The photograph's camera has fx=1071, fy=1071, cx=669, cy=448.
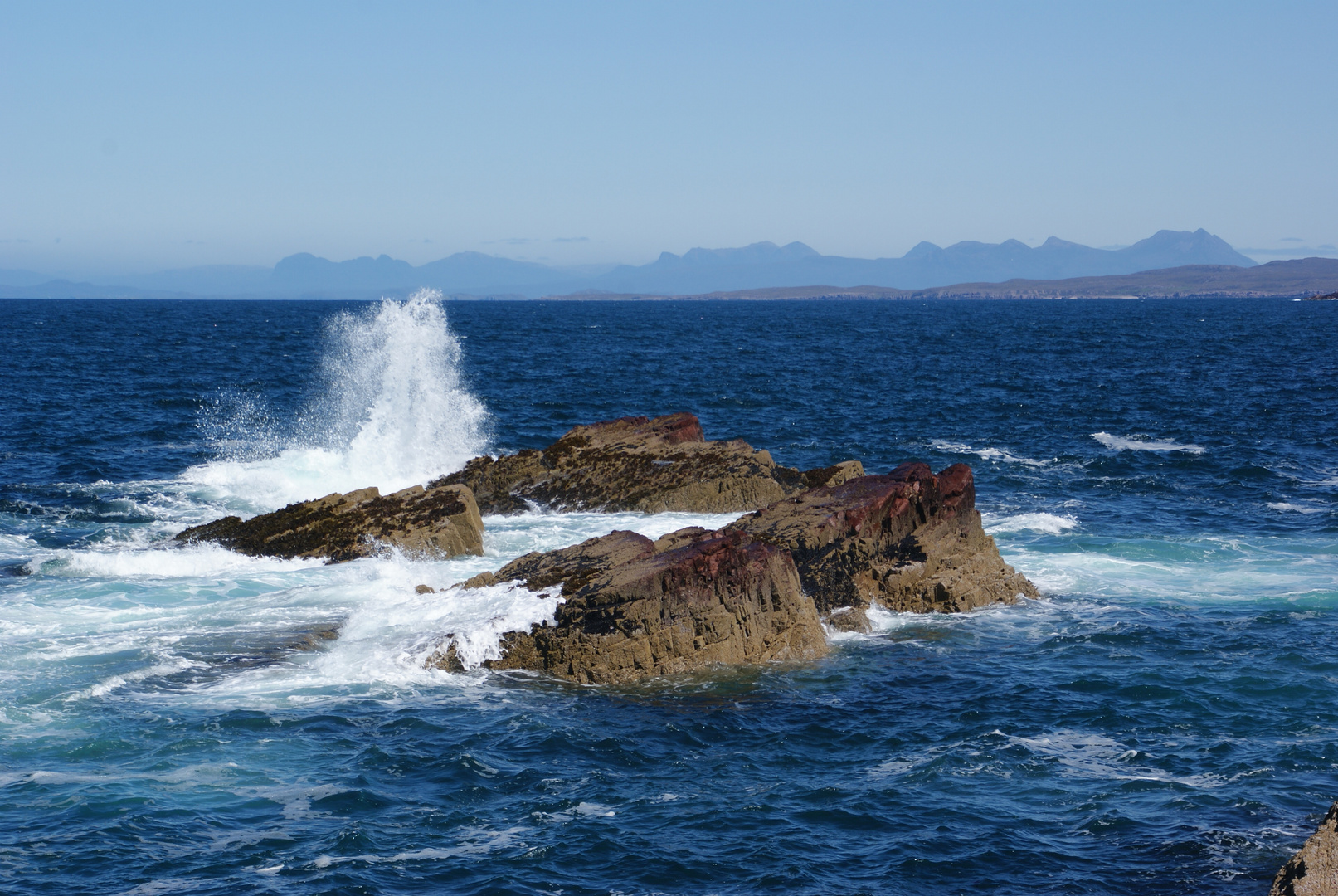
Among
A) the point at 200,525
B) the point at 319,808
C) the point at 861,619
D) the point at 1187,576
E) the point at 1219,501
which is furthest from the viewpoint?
the point at 1219,501

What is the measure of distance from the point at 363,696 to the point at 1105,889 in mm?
10535

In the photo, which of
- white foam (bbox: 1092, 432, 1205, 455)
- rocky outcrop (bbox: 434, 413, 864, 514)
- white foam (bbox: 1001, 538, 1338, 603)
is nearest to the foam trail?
rocky outcrop (bbox: 434, 413, 864, 514)

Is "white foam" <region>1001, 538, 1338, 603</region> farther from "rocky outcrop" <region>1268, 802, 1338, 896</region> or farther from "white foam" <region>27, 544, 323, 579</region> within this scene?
"white foam" <region>27, 544, 323, 579</region>

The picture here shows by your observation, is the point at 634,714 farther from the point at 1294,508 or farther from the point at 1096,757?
the point at 1294,508

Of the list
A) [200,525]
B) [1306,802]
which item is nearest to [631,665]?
[1306,802]

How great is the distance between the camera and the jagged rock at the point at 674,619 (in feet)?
56.5

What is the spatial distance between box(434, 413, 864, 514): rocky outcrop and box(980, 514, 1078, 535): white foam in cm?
488

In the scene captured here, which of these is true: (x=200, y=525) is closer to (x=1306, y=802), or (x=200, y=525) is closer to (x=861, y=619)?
(x=861, y=619)

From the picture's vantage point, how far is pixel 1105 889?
1115 centimetres

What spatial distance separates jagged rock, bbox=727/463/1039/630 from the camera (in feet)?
66.8

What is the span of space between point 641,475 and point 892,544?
9085mm

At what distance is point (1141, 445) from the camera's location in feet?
134

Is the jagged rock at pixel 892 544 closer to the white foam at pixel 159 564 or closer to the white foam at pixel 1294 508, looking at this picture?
the white foam at pixel 159 564

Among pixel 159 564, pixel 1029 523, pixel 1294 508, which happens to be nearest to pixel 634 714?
pixel 159 564
